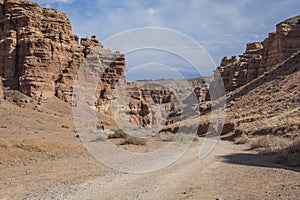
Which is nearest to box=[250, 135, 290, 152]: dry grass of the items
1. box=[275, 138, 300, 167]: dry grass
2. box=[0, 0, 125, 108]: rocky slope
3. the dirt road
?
box=[275, 138, 300, 167]: dry grass

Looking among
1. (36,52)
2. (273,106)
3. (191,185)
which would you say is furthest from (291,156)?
(36,52)

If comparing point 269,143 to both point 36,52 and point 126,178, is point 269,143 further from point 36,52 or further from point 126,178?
point 36,52

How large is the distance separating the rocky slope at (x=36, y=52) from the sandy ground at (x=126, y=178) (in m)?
27.3

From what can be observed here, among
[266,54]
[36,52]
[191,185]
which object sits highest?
[266,54]

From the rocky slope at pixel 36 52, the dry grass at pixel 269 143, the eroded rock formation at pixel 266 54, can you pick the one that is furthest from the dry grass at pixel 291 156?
the eroded rock formation at pixel 266 54

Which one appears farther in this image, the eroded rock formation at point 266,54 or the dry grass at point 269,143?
the eroded rock formation at point 266,54

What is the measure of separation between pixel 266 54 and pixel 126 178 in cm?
5919

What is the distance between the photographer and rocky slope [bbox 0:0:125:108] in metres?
38.7

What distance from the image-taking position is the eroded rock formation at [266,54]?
56375mm

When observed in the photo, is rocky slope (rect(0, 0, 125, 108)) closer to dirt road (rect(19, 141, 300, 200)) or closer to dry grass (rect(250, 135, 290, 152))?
dry grass (rect(250, 135, 290, 152))

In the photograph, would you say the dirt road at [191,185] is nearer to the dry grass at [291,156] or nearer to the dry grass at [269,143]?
the dry grass at [291,156]

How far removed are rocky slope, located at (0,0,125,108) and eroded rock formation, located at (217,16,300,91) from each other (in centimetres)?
3611

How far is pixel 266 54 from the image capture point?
62.2 metres

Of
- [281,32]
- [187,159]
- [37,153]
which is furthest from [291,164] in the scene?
[281,32]
